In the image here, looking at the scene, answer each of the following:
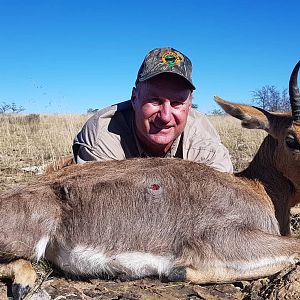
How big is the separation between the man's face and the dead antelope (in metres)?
1.05

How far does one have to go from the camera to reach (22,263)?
16.3 feet

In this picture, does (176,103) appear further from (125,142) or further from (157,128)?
(125,142)

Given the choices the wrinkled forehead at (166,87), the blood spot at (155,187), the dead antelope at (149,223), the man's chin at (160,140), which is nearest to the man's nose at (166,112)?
the wrinkled forehead at (166,87)

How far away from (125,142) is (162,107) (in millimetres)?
845

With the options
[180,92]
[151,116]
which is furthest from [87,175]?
[180,92]

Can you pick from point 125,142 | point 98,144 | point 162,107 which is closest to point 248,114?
point 162,107

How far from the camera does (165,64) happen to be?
633 centimetres

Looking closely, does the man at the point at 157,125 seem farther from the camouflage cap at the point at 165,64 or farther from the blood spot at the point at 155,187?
the blood spot at the point at 155,187

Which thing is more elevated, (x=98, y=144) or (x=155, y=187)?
(x=98, y=144)

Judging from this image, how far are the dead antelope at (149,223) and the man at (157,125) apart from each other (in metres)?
1.07

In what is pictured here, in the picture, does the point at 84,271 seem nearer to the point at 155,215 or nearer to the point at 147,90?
the point at 155,215

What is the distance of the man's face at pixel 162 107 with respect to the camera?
6.40 m

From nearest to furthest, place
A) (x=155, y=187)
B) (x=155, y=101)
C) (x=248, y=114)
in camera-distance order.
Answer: (x=155, y=187)
(x=248, y=114)
(x=155, y=101)

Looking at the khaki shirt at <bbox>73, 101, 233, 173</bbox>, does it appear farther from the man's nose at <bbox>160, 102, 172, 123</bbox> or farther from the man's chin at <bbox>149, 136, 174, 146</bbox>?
the man's nose at <bbox>160, 102, 172, 123</bbox>
